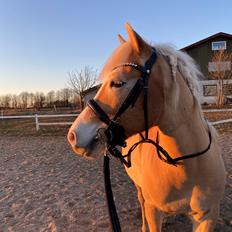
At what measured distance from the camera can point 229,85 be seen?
23.0 metres

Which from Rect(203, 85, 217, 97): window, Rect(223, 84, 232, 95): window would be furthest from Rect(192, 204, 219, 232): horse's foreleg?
Rect(203, 85, 217, 97): window

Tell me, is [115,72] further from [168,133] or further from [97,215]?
[97,215]

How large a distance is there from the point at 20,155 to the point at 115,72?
276 inches

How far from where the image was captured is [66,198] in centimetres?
412

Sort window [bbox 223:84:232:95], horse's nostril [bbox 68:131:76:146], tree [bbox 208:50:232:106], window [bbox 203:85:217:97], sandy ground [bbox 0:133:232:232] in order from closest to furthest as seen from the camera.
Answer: horse's nostril [bbox 68:131:76:146] → sandy ground [bbox 0:133:232:232] → tree [bbox 208:50:232:106] → window [bbox 223:84:232:95] → window [bbox 203:85:217:97]

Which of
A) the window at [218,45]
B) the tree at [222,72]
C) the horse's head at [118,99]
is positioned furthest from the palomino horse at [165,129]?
the window at [218,45]

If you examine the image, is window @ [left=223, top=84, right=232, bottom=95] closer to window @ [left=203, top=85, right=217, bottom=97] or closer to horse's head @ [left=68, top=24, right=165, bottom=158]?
window @ [left=203, top=85, right=217, bottom=97]

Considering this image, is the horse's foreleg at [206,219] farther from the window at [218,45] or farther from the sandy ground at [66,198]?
the window at [218,45]

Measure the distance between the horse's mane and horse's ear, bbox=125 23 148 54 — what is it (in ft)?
0.45

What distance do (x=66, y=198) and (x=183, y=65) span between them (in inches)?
122

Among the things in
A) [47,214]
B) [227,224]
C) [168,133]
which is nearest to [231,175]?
[227,224]

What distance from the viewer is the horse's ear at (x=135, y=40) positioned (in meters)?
1.47

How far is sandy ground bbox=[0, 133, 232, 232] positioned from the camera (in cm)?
321

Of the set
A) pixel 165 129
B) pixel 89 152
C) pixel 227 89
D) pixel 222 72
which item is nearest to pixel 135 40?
pixel 165 129
